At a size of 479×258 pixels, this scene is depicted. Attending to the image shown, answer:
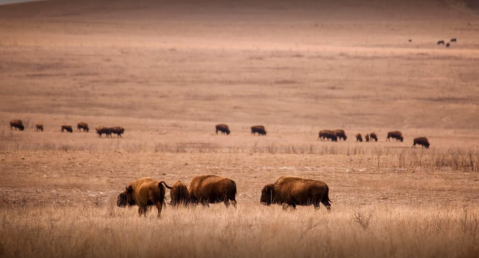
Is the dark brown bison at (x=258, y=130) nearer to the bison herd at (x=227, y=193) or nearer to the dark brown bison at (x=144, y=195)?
the bison herd at (x=227, y=193)

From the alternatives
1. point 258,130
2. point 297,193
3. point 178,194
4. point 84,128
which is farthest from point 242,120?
point 297,193

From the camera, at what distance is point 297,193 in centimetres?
1299

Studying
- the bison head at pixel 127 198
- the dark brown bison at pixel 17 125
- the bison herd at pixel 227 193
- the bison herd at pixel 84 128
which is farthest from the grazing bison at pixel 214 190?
the dark brown bison at pixel 17 125

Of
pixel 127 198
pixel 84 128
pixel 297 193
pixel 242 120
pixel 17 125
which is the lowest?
pixel 127 198

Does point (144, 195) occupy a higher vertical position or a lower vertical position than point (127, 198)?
higher

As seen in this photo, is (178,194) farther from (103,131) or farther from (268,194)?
(103,131)

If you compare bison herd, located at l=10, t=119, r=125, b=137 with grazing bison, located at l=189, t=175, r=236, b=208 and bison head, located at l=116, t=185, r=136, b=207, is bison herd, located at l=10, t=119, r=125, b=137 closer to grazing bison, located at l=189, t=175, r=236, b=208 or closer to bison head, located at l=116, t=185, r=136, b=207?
grazing bison, located at l=189, t=175, r=236, b=208

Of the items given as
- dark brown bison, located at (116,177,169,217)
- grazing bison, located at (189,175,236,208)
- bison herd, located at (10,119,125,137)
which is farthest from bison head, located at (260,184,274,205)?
bison herd, located at (10,119,125,137)

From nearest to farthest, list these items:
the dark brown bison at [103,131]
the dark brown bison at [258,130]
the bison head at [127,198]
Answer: the bison head at [127,198], the dark brown bison at [103,131], the dark brown bison at [258,130]

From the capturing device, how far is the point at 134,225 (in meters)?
10.2

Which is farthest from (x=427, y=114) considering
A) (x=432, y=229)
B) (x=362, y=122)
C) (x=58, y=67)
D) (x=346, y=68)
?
(x=432, y=229)

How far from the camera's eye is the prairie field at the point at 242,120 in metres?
9.60

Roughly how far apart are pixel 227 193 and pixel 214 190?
0.27m

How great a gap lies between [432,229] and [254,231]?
8.67ft
